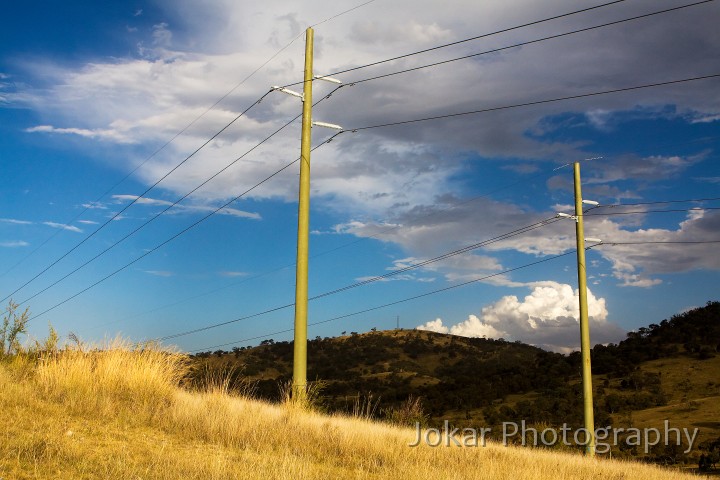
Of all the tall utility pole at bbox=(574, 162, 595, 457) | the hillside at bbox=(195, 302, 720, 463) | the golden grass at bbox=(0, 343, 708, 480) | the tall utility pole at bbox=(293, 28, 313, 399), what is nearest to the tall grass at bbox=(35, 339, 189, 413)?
the golden grass at bbox=(0, 343, 708, 480)

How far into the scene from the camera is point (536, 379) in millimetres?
52656

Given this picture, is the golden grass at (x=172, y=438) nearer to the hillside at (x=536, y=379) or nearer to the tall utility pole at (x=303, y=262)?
the tall utility pole at (x=303, y=262)

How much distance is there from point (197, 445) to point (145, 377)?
13.2ft

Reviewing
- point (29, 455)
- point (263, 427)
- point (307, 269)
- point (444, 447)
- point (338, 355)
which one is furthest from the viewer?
point (338, 355)

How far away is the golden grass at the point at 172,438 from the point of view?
25.6ft

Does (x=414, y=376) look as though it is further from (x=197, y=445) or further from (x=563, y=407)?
(x=197, y=445)

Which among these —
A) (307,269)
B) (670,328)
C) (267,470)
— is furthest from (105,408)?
(670,328)

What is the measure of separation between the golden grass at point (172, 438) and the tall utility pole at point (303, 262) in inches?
59.5

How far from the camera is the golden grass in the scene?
7789 millimetres

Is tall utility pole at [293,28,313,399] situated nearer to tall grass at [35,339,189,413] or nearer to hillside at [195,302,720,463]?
tall grass at [35,339,189,413]

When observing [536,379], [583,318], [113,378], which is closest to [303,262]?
[113,378]

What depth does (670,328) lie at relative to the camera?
6038cm

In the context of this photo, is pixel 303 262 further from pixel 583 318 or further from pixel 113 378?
pixel 583 318

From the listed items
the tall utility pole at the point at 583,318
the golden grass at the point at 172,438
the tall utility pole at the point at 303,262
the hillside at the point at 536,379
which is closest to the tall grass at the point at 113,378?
the golden grass at the point at 172,438
